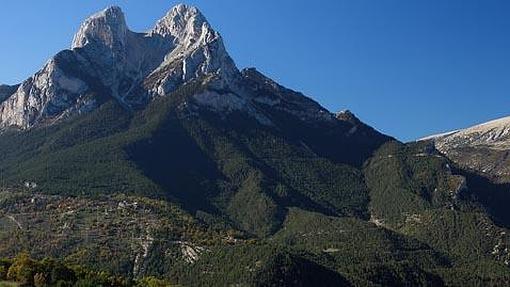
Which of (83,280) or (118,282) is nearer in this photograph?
(83,280)

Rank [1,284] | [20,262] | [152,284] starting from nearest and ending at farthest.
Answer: [1,284] < [20,262] < [152,284]

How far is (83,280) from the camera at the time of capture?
163250mm

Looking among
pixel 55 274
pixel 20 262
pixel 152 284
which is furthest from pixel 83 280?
pixel 152 284

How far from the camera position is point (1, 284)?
155500 mm

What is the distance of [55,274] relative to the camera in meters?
164

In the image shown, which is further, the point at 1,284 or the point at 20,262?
the point at 20,262

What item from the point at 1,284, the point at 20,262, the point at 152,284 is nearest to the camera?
the point at 1,284

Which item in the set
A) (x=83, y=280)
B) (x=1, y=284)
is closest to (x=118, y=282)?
(x=83, y=280)

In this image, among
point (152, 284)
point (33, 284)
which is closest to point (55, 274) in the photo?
point (33, 284)

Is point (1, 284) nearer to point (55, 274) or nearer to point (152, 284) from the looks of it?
point (55, 274)

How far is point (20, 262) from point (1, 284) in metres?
15.3

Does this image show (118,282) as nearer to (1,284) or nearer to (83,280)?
(83,280)

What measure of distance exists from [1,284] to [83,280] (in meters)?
15.6

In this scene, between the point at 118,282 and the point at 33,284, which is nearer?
the point at 33,284
